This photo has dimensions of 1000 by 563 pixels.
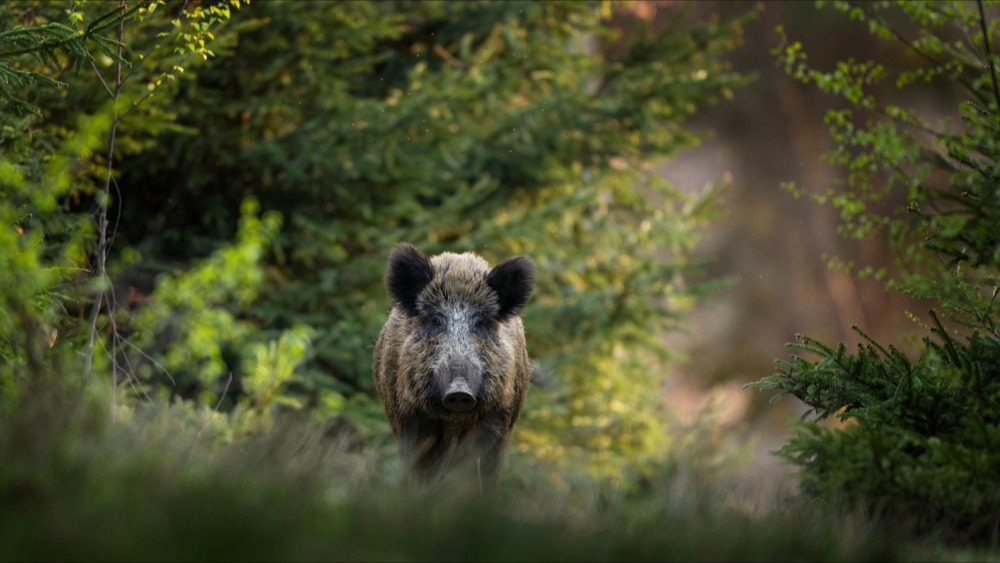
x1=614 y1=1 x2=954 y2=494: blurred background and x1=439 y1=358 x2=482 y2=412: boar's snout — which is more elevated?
x1=614 y1=1 x2=954 y2=494: blurred background

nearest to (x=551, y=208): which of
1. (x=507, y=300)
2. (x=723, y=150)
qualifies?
(x=507, y=300)

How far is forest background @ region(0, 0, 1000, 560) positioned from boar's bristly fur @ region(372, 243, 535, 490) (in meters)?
0.63

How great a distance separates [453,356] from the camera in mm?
5512

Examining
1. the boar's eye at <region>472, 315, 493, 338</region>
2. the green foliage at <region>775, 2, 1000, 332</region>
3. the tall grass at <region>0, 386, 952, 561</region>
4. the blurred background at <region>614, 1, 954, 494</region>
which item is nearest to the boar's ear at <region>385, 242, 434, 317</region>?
the boar's eye at <region>472, 315, 493, 338</region>

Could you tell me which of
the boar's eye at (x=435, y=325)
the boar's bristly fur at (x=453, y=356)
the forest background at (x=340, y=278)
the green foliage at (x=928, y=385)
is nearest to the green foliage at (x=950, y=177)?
the green foliage at (x=928, y=385)

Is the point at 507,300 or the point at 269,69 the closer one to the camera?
the point at 507,300

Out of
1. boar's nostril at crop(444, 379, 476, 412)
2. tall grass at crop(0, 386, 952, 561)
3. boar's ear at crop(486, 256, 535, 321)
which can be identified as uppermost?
boar's ear at crop(486, 256, 535, 321)

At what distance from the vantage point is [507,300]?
5.99m

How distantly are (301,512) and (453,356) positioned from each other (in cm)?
264

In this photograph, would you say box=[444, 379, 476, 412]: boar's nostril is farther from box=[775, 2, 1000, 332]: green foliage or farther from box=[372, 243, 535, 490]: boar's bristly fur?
box=[775, 2, 1000, 332]: green foliage

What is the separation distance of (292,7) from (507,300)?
476cm

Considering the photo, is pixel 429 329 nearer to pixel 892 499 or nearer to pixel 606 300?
pixel 892 499

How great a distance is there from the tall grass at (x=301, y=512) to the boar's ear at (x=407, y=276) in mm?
1915

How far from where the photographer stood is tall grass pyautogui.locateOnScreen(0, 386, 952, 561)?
2.50 meters
